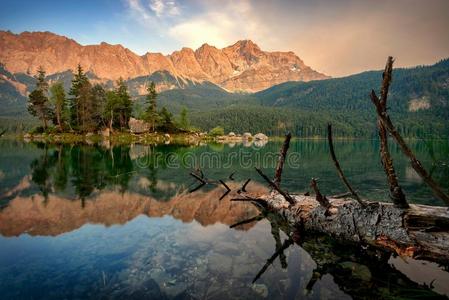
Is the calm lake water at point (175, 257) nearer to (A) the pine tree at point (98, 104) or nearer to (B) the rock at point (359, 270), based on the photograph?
(B) the rock at point (359, 270)

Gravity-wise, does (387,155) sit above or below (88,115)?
below

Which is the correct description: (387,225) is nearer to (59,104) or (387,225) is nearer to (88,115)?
(88,115)

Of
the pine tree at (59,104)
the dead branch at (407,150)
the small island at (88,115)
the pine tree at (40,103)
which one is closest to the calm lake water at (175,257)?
the dead branch at (407,150)

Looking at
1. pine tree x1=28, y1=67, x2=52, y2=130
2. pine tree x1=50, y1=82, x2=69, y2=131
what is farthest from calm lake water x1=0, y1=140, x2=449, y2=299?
pine tree x1=28, y1=67, x2=52, y2=130

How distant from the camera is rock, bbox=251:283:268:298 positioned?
769 centimetres

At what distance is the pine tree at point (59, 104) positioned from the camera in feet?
321

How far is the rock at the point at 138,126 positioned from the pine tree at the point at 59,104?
71.2ft

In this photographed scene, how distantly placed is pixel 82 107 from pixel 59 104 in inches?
276

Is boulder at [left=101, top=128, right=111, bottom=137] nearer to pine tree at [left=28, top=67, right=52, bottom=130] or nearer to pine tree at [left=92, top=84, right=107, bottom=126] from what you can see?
pine tree at [left=92, top=84, right=107, bottom=126]

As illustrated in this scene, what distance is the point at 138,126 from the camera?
109562 millimetres

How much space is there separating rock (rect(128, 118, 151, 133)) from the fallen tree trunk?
102658 mm

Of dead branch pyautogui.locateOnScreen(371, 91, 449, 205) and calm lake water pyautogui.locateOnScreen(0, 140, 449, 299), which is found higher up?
dead branch pyautogui.locateOnScreen(371, 91, 449, 205)

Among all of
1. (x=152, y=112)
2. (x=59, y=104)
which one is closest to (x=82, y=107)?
(x=59, y=104)

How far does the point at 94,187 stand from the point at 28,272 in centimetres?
1334
